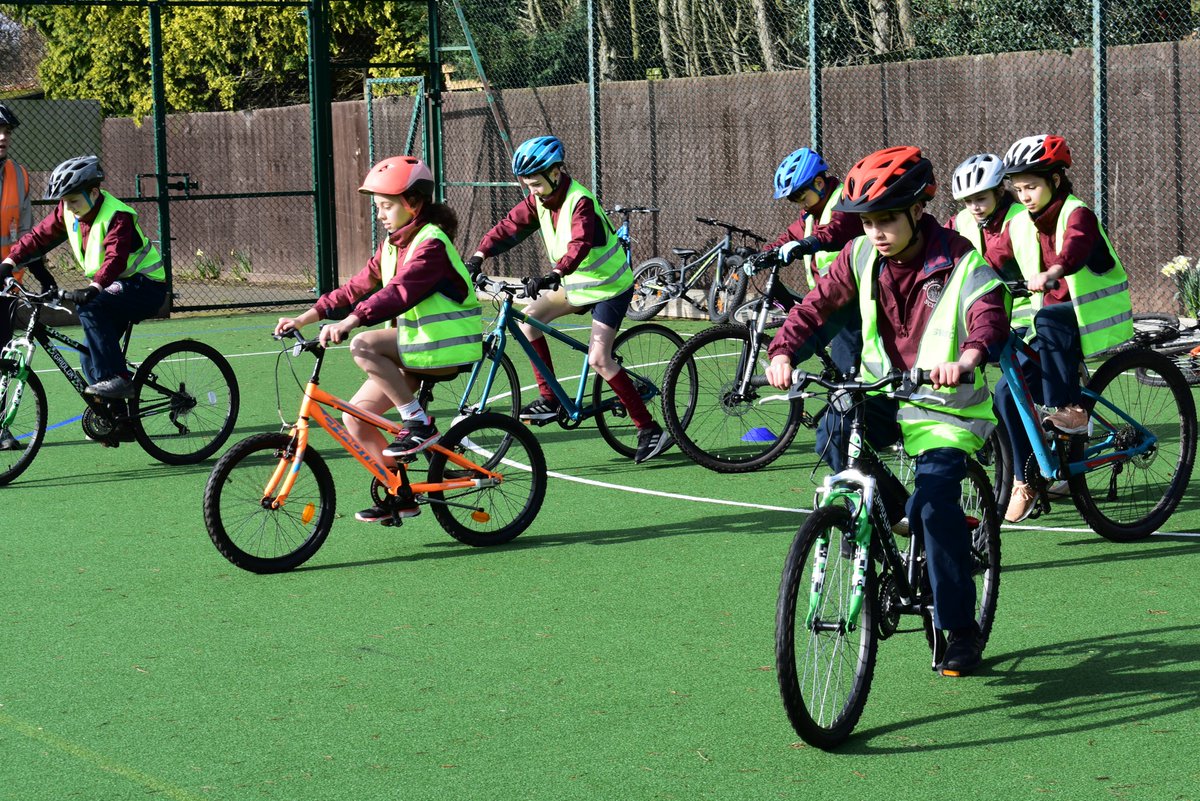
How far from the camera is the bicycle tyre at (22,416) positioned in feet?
31.0

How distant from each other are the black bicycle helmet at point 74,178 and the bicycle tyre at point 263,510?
10.2 ft

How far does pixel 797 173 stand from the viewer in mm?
9500

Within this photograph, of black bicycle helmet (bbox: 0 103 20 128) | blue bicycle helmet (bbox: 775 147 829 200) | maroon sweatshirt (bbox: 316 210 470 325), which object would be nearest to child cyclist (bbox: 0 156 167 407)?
black bicycle helmet (bbox: 0 103 20 128)

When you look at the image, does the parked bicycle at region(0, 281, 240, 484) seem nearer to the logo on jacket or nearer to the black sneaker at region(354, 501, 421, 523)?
the black sneaker at region(354, 501, 421, 523)

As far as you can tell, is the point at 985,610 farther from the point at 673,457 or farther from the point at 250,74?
the point at 250,74

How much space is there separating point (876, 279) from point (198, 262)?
68.3 ft

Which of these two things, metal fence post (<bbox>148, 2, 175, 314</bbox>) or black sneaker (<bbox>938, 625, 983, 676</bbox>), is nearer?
black sneaker (<bbox>938, 625, 983, 676</bbox>)

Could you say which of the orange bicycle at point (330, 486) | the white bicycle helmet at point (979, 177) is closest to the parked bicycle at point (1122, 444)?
the white bicycle helmet at point (979, 177)

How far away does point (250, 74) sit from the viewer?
32.5 m

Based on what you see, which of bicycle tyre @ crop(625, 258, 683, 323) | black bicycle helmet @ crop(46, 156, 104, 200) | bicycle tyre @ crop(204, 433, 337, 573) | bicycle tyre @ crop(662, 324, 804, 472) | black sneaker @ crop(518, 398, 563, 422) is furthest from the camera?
bicycle tyre @ crop(625, 258, 683, 323)

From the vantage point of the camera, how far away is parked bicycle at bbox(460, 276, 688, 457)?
9.31 metres

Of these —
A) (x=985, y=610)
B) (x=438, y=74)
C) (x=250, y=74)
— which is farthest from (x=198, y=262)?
(x=985, y=610)

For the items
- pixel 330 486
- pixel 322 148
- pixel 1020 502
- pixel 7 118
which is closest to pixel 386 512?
pixel 330 486

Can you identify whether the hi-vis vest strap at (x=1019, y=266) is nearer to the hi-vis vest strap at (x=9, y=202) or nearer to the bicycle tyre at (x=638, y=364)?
the bicycle tyre at (x=638, y=364)
